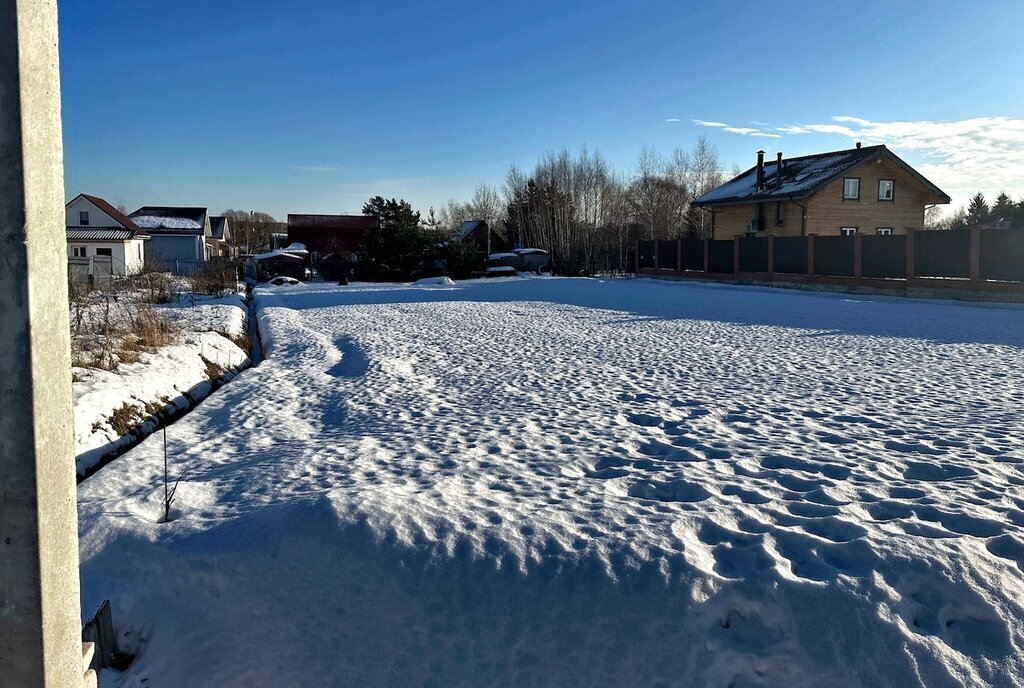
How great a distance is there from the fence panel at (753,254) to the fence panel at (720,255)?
784mm

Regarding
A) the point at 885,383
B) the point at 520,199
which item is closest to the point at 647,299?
the point at 885,383

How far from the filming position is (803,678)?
10.7 feet

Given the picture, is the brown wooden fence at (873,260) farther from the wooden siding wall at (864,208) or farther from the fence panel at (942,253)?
the wooden siding wall at (864,208)

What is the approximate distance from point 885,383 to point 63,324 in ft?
28.3

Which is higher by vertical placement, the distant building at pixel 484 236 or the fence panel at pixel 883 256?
the distant building at pixel 484 236

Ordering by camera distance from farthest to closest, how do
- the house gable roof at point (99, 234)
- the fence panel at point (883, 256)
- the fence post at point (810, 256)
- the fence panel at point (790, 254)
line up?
1. the house gable roof at point (99, 234)
2. the fence panel at point (790, 254)
3. the fence post at point (810, 256)
4. the fence panel at point (883, 256)

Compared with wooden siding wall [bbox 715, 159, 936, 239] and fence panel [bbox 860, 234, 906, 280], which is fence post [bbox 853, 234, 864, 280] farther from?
wooden siding wall [bbox 715, 159, 936, 239]

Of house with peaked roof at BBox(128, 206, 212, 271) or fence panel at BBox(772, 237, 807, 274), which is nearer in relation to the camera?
fence panel at BBox(772, 237, 807, 274)

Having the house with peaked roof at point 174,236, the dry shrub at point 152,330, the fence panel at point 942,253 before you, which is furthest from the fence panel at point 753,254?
the house with peaked roof at point 174,236

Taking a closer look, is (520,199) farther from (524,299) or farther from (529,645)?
(529,645)

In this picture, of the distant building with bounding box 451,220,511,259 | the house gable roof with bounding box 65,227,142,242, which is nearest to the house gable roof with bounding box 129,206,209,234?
the house gable roof with bounding box 65,227,142,242

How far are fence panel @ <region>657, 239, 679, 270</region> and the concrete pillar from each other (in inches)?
1404

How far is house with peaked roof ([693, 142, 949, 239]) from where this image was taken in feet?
114

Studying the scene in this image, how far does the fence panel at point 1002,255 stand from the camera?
810 inches
